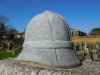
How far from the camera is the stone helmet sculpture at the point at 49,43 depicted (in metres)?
4.41

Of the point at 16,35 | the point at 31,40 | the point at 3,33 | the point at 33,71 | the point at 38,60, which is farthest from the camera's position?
the point at 16,35

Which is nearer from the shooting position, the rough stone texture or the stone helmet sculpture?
the rough stone texture

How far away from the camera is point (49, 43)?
4453 mm

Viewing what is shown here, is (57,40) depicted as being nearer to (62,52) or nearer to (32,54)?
(62,52)

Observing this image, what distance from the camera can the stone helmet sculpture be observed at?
441 centimetres

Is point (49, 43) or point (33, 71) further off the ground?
point (49, 43)

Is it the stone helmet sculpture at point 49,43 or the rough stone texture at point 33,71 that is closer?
the rough stone texture at point 33,71

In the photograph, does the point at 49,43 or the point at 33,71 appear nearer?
the point at 33,71

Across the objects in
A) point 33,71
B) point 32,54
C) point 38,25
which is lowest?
point 33,71

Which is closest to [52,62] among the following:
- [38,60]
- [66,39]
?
[38,60]

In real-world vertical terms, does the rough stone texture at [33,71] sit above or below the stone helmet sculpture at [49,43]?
below

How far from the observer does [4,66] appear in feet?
14.9

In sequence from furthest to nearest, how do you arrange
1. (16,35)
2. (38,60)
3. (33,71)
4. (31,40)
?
(16,35), (31,40), (38,60), (33,71)

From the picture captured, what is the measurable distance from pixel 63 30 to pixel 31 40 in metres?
0.72
